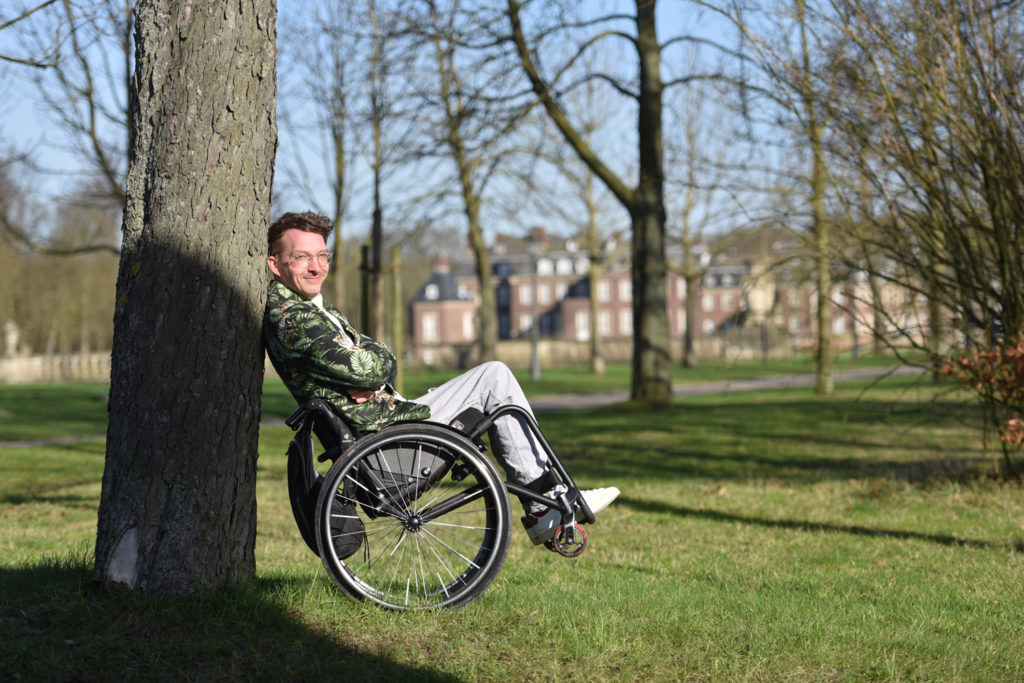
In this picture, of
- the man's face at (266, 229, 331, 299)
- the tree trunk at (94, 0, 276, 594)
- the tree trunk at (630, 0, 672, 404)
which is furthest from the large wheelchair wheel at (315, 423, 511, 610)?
the tree trunk at (630, 0, 672, 404)

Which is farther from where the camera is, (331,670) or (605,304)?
(605,304)

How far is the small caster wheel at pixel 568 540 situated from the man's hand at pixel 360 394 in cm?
98

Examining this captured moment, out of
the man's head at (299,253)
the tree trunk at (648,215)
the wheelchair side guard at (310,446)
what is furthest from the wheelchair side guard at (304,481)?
the tree trunk at (648,215)

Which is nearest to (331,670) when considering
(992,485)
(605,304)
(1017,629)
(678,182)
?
(1017,629)

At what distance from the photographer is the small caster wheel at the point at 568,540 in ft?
13.3

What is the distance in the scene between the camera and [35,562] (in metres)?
4.65

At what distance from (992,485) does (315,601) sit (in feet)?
20.0

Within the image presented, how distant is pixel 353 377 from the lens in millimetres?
3719

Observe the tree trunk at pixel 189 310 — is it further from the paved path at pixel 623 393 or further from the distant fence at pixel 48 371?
the distant fence at pixel 48 371

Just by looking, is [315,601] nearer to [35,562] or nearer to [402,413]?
[402,413]

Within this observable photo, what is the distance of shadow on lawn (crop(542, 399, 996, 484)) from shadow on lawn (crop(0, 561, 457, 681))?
19.0 feet

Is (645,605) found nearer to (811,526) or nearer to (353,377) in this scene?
(353,377)

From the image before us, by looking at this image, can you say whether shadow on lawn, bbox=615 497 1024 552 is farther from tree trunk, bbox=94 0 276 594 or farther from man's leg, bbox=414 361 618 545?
tree trunk, bbox=94 0 276 594

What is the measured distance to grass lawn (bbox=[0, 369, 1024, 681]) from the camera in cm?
325
